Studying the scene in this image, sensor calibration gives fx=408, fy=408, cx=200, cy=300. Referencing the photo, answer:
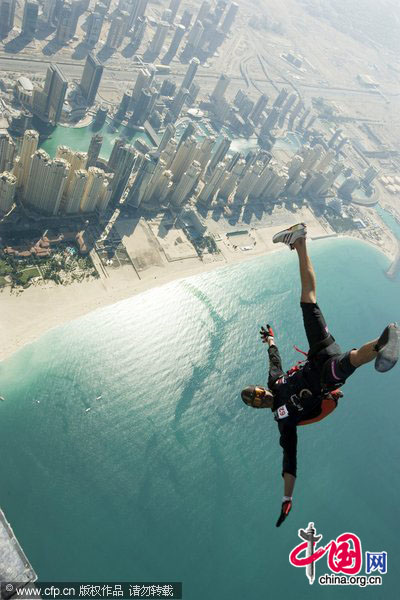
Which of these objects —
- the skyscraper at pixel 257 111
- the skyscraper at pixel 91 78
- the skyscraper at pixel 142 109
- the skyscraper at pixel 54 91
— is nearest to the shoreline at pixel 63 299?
the skyscraper at pixel 54 91

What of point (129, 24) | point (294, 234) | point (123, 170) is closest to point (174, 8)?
point (129, 24)

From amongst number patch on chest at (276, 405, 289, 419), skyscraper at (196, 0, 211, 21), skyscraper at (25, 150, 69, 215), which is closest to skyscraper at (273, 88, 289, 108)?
skyscraper at (196, 0, 211, 21)

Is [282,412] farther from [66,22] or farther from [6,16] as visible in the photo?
Result: [66,22]

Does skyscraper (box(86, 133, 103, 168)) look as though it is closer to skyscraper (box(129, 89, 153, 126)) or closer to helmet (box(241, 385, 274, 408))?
skyscraper (box(129, 89, 153, 126))

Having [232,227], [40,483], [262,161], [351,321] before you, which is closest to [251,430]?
[40,483]

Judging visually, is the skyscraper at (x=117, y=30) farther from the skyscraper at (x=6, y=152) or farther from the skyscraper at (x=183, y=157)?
the skyscraper at (x=6, y=152)
